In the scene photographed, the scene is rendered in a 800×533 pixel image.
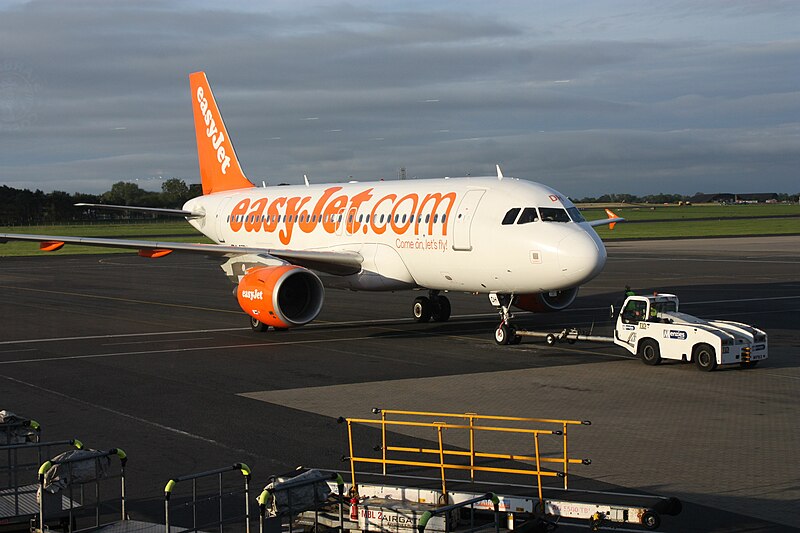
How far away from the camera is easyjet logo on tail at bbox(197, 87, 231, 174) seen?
41.4m

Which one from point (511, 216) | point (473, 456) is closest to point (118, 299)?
point (511, 216)

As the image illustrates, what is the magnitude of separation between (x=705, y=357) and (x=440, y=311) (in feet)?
37.7

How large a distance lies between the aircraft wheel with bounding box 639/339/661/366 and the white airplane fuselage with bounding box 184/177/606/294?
7.35 ft

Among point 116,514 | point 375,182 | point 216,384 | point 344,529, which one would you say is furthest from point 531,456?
point 375,182

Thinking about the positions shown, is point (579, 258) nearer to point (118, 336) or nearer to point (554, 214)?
point (554, 214)

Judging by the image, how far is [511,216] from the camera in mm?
26172

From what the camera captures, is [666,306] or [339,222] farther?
[339,222]

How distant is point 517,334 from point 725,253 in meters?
46.2

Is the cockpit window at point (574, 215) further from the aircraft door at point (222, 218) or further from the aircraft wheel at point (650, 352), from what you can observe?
the aircraft door at point (222, 218)

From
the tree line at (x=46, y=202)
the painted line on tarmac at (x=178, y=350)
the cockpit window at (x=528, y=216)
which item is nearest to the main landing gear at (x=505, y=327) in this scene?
the cockpit window at (x=528, y=216)

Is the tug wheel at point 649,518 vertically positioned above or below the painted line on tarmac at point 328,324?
above

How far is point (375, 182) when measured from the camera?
33.7 metres

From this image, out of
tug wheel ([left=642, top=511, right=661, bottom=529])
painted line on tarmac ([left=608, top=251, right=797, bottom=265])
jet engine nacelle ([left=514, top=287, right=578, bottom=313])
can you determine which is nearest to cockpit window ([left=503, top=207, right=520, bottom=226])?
jet engine nacelle ([left=514, top=287, right=578, bottom=313])

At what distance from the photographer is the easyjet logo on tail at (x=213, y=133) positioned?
136 ft
